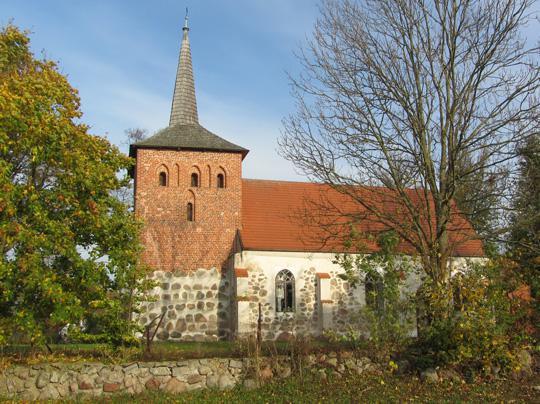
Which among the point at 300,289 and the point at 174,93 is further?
the point at 174,93

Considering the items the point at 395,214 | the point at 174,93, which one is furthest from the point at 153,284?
the point at 174,93

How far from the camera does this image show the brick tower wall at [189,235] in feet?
62.1

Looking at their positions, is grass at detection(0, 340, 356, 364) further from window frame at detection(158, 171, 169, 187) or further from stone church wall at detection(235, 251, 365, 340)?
window frame at detection(158, 171, 169, 187)

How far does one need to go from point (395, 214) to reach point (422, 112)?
2399mm

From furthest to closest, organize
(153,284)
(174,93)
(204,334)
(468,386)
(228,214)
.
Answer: (174,93), (228,214), (204,334), (153,284), (468,386)

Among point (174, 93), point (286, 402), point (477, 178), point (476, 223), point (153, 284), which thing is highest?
point (174, 93)

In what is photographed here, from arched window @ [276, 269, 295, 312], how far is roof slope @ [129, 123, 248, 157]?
17.1ft

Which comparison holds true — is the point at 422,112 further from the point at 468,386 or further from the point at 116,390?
the point at 116,390

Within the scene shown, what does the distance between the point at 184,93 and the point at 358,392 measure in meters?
16.1

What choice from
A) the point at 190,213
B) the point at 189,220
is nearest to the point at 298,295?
the point at 189,220

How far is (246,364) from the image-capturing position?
429 inches

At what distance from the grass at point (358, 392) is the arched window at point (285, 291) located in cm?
824

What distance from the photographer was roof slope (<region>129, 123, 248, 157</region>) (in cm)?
2006

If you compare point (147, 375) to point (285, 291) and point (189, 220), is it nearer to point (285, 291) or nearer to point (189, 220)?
point (285, 291)
